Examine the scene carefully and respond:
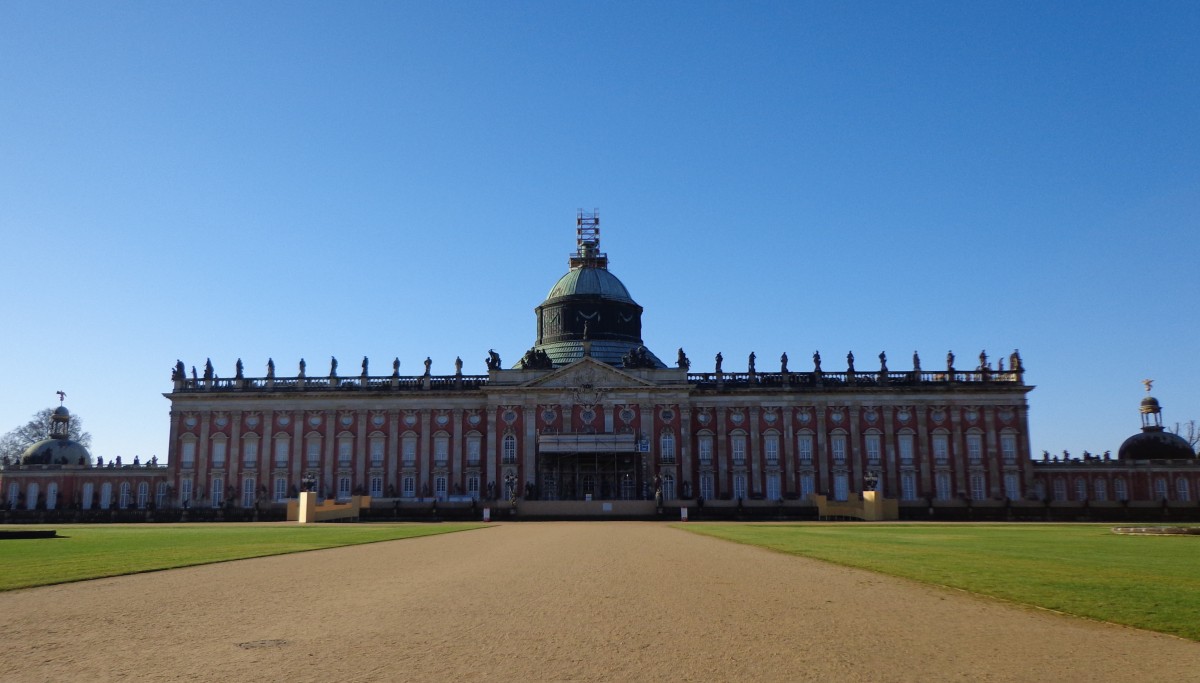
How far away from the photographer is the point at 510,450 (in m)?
73.7

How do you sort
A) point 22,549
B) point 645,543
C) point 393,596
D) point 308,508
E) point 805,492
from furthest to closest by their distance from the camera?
point 805,492 → point 308,508 → point 645,543 → point 22,549 → point 393,596

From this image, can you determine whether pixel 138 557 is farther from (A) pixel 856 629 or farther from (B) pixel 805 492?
(B) pixel 805 492

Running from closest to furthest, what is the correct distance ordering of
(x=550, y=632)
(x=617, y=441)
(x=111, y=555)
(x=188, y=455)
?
(x=550, y=632), (x=111, y=555), (x=617, y=441), (x=188, y=455)

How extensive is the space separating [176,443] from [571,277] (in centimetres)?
3695

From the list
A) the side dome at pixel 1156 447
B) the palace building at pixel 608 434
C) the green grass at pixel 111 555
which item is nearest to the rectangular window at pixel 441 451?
the palace building at pixel 608 434

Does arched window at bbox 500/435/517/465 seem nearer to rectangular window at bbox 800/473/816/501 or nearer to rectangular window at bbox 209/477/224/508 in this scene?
rectangular window at bbox 800/473/816/501

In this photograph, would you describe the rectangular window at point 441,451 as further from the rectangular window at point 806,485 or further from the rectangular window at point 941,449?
the rectangular window at point 941,449

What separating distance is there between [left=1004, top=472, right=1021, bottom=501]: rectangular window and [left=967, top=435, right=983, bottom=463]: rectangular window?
8.11ft

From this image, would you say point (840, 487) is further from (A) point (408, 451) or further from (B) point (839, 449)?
(A) point (408, 451)

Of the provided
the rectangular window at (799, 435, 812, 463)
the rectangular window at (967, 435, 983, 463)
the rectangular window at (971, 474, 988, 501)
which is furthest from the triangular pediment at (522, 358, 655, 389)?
the rectangular window at (971, 474, 988, 501)

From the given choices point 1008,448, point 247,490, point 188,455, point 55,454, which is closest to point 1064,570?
point 1008,448

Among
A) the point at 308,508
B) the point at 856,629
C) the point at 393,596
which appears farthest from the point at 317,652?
the point at 308,508

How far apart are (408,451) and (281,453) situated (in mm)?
10353

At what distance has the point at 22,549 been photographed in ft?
82.8
